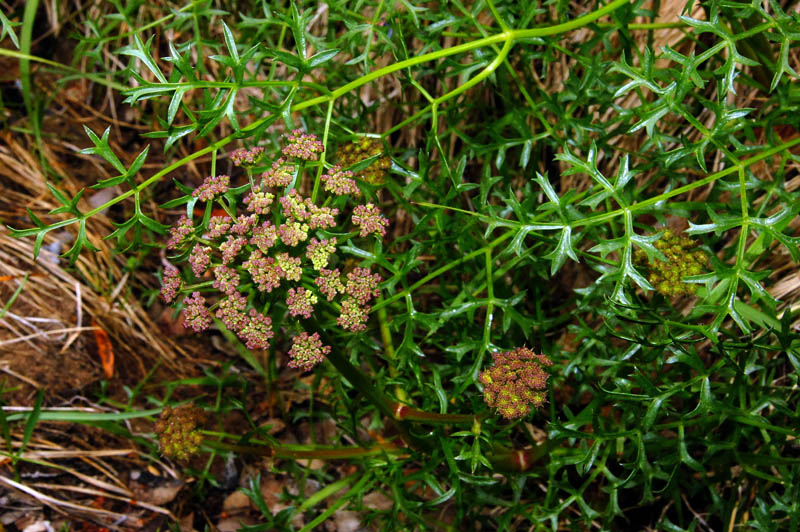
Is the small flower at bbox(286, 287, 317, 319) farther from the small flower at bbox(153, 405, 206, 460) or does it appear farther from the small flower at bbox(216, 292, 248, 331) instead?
the small flower at bbox(153, 405, 206, 460)

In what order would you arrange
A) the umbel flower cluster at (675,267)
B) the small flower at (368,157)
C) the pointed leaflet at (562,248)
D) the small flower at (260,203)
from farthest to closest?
the small flower at (368,157)
the umbel flower cluster at (675,267)
the pointed leaflet at (562,248)
the small flower at (260,203)

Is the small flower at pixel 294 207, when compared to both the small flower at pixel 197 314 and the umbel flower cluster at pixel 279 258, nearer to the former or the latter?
the umbel flower cluster at pixel 279 258

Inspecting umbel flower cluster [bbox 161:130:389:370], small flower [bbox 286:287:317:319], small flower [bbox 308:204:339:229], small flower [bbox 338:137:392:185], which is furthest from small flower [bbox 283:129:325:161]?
small flower [bbox 286:287:317:319]

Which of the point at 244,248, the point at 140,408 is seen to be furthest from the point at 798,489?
the point at 140,408

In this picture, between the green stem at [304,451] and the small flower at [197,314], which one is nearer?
the small flower at [197,314]

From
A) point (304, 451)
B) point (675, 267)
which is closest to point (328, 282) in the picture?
point (304, 451)

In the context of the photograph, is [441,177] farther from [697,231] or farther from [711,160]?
[711,160]

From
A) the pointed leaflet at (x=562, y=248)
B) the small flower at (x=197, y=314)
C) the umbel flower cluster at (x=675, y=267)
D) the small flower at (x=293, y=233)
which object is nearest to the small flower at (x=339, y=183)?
the small flower at (x=293, y=233)
